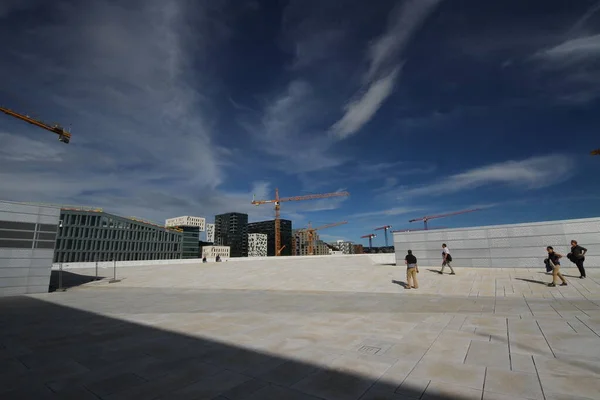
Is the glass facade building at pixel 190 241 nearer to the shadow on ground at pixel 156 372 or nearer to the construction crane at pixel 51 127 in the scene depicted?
the construction crane at pixel 51 127

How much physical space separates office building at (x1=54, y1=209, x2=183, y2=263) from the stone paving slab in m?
107

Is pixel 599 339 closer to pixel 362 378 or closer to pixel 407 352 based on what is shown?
pixel 407 352

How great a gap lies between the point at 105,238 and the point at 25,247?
10609 cm

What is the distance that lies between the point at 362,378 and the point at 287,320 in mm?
4711

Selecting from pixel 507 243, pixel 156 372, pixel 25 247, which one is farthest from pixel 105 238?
pixel 156 372

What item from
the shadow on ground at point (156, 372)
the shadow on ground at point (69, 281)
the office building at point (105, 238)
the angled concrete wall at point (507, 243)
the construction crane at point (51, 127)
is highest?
the construction crane at point (51, 127)

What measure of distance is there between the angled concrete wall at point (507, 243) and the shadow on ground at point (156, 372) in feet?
70.6

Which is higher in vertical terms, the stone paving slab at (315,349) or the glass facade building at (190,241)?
the glass facade building at (190,241)

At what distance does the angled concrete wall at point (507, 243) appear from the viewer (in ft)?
61.4

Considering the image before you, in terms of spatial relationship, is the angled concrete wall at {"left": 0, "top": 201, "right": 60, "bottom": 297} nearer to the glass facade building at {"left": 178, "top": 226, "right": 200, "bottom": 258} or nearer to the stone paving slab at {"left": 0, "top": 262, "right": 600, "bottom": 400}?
the stone paving slab at {"left": 0, "top": 262, "right": 600, "bottom": 400}

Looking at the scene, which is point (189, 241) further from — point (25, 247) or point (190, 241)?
point (25, 247)

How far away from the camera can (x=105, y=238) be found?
106 m

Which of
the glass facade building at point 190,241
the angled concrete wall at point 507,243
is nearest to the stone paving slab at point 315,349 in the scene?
the angled concrete wall at point 507,243

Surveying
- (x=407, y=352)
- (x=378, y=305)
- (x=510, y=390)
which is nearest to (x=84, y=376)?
(x=407, y=352)
